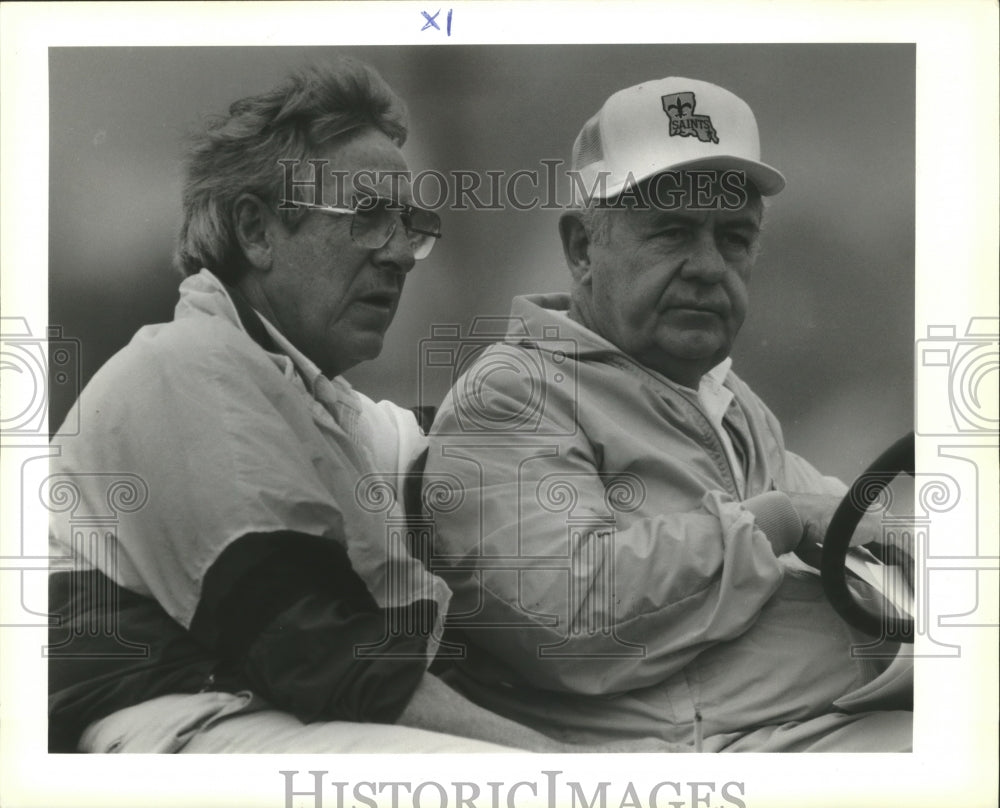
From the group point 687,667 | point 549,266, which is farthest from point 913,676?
point 549,266

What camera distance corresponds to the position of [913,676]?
13.1ft

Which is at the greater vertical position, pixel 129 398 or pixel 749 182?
pixel 749 182

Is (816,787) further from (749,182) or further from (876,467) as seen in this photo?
(749,182)

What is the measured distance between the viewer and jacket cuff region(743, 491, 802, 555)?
388cm

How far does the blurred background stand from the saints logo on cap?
0.11 meters

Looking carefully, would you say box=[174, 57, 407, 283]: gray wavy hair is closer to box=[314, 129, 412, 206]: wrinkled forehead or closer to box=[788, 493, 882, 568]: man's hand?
box=[314, 129, 412, 206]: wrinkled forehead

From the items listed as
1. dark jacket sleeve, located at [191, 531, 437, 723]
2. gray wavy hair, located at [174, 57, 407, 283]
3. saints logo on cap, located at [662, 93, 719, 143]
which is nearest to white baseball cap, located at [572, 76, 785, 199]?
saints logo on cap, located at [662, 93, 719, 143]

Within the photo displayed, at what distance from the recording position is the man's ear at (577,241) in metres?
3.96

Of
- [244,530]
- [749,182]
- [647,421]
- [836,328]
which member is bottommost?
[244,530]

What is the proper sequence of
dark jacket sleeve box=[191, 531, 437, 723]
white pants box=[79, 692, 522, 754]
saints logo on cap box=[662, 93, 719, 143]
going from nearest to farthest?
dark jacket sleeve box=[191, 531, 437, 723] → white pants box=[79, 692, 522, 754] → saints logo on cap box=[662, 93, 719, 143]

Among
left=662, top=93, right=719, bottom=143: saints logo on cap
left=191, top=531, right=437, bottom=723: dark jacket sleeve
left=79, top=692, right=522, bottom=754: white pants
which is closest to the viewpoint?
left=191, top=531, right=437, bottom=723: dark jacket sleeve

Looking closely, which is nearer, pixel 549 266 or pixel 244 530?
pixel 244 530

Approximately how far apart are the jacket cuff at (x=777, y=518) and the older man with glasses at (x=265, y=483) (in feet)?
2.86

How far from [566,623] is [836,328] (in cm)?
118
